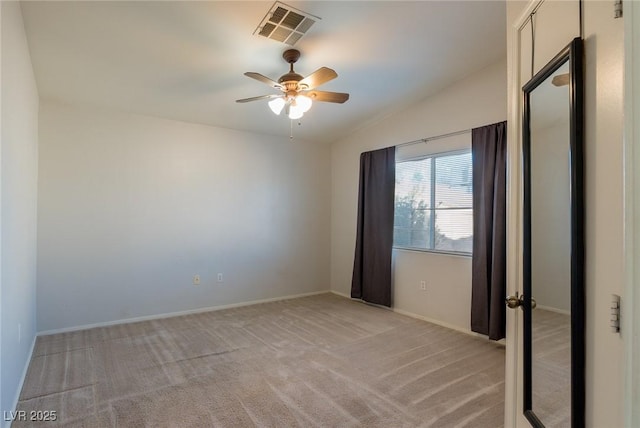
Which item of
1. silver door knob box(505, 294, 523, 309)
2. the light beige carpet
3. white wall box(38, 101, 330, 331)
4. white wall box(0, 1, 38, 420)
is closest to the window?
the light beige carpet

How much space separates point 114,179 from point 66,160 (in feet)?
1.64

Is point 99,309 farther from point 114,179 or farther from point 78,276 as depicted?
point 114,179

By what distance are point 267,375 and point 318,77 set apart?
8.20 ft

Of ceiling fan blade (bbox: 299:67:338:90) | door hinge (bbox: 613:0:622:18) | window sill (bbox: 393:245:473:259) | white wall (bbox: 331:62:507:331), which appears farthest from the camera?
window sill (bbox: 393:245:473:259)

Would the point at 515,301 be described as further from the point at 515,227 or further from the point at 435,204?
the point at 435,204

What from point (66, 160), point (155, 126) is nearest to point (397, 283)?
point (155, 126)

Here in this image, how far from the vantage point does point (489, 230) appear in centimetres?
357

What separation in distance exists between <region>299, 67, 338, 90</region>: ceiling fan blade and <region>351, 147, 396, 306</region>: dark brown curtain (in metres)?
2.16

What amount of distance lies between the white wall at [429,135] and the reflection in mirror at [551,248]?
7.86 ft

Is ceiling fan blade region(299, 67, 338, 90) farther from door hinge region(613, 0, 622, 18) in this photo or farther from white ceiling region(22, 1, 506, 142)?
door hinge region(613, 0, 622, 18)

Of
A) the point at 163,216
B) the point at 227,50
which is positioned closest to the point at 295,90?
the point at 227,50

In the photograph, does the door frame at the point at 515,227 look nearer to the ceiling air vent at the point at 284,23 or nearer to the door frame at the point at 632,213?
the door frame at the point at 632,213

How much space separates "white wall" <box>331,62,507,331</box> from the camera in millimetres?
3719

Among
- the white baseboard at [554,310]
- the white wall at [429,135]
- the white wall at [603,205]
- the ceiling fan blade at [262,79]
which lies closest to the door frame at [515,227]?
the white baseboard at [554,310]
